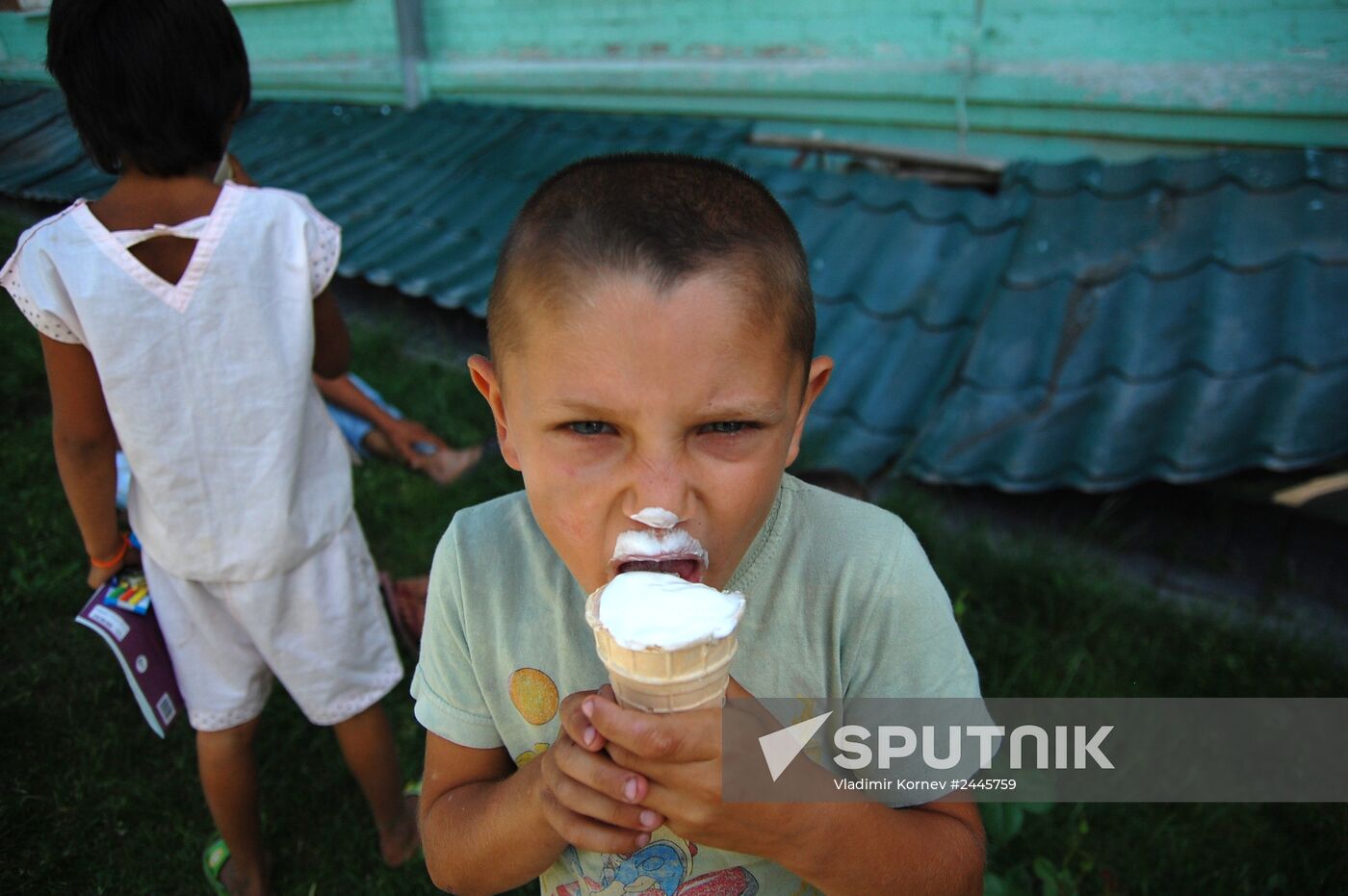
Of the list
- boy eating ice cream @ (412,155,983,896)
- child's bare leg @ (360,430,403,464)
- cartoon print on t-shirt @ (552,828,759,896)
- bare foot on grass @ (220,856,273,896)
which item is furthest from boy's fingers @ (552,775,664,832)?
child's bare leg @ (360,430,403,464)

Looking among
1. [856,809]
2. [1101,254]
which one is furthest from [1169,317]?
[856,809]

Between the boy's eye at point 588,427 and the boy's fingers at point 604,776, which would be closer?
the boy's fingers at point 604,776

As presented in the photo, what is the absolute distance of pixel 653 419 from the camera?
4.02 feet

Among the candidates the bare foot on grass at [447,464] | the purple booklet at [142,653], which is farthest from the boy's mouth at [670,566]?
the bare foot on grass at [447,464]

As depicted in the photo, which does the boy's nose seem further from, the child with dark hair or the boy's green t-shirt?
the child with dark hair

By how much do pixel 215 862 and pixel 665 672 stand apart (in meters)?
2.22

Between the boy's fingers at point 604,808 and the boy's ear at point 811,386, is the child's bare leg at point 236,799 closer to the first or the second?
the boy's fingers at point 604,808

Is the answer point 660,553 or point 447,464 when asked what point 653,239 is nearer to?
point 660,553

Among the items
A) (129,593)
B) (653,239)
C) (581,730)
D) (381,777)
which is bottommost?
(381,777)

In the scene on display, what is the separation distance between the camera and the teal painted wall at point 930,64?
13.9ft

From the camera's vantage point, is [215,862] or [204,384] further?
[215,862]

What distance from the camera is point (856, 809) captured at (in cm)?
133

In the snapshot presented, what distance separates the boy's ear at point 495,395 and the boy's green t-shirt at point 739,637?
7.2 inches

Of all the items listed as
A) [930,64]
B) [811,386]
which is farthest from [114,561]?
[930,64]
